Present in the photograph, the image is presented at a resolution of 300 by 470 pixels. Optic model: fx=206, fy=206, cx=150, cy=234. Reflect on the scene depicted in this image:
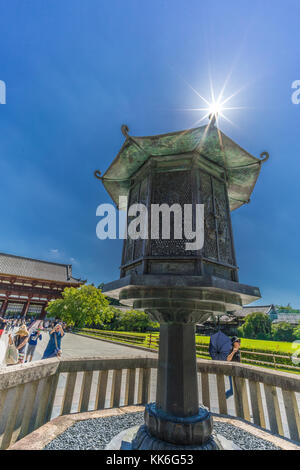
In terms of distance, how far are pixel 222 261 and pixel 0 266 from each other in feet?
133

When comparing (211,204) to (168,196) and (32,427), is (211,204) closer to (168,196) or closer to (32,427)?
(168,196)

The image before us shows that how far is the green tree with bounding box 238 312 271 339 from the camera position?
2412 centimetres

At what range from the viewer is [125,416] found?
3.21m

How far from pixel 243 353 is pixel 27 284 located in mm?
32379

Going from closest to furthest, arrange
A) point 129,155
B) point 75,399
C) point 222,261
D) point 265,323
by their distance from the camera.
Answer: point 222,261 → point 129,155 → point 75,399 → point 265,323

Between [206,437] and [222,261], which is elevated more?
[222,261]

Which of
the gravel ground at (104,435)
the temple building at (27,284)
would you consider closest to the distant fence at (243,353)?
the gravel ground at (104,435)

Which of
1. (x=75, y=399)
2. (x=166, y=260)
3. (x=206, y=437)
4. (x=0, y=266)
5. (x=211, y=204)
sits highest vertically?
(x=0, y=266)

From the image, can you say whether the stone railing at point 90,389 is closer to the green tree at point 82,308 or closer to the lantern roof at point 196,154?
the lantern roof at point 196,154

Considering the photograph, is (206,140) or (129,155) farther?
(129,155)

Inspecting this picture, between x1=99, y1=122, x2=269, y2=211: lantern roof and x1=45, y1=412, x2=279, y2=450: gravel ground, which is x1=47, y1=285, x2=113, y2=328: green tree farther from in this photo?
x1=99, y1=122, x2=269, y2=211: lantern roof

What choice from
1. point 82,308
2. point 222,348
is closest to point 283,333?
point 82,308

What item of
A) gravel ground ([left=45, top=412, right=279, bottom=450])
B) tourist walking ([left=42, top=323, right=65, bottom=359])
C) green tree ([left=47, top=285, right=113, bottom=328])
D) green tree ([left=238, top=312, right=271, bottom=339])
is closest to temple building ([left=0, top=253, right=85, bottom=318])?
green tree ([left=47, top=285, right=113, bottom=328])

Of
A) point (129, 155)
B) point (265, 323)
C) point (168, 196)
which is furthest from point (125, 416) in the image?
point (265, 323)
